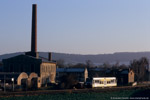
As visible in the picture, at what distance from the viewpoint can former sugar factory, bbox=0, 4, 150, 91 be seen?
2162 inches

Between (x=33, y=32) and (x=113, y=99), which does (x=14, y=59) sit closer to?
(x=33, y=32)

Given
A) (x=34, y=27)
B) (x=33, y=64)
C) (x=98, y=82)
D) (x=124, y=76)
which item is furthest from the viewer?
(x=124, y=76)

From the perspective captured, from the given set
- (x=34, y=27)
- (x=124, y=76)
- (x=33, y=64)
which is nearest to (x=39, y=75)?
(x=33, y=64)

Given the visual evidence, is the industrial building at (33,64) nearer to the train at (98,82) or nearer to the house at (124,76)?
the train at (98,82)

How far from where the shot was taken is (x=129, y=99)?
32.8 m

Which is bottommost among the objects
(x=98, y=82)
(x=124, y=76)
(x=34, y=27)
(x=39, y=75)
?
(x=124, y=76)

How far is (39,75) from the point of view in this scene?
69.9m

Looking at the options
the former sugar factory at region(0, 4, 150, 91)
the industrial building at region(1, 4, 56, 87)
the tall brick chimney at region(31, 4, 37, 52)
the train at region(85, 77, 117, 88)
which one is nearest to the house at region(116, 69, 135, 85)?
the former sugar factory at region(0, 4, 150, 91)

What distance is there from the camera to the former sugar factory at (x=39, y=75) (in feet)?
180

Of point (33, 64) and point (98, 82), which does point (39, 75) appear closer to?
point (33, 64)

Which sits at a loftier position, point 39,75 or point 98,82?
point 39,75

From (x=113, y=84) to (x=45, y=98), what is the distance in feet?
95.9

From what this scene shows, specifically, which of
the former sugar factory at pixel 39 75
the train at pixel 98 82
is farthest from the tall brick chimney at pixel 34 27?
the train at pixel 98 82

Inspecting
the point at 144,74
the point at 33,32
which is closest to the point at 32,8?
the point at 33,32
